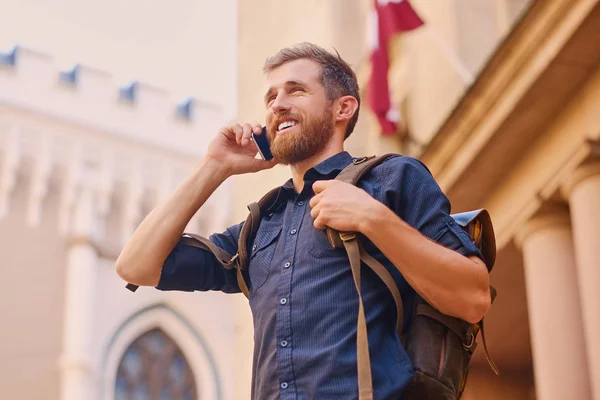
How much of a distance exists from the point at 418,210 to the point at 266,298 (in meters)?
0.47

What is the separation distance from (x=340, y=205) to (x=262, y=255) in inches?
15.5

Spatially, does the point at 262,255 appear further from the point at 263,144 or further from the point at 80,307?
the point at 80,307

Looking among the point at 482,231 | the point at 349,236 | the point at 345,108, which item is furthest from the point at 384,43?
the point at 349,236

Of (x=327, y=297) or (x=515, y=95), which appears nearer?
(x=327, y=297)

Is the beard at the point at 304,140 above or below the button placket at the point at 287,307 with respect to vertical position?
above

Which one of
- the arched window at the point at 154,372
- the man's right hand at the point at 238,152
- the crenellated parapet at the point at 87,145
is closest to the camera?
the man's right hand at the point at 238,152

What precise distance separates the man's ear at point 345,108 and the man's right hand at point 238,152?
0.26m

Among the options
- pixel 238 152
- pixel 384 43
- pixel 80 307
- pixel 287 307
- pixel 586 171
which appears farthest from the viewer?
pixel 80 307

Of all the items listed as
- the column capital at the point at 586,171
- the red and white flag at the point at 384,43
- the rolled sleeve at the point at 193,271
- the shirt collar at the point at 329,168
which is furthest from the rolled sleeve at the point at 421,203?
the red and white flag at the point at 384,43

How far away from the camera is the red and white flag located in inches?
374

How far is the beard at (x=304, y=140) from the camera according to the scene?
3309mm

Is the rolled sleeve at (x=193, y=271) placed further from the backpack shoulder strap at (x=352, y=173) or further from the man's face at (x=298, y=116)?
the backpack shoulder strap at (x=352, y=173)

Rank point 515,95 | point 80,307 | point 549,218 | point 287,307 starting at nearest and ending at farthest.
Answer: point 287,307 → point 515,95 → point 549,218 → point 80,307

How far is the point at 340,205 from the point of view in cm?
299
